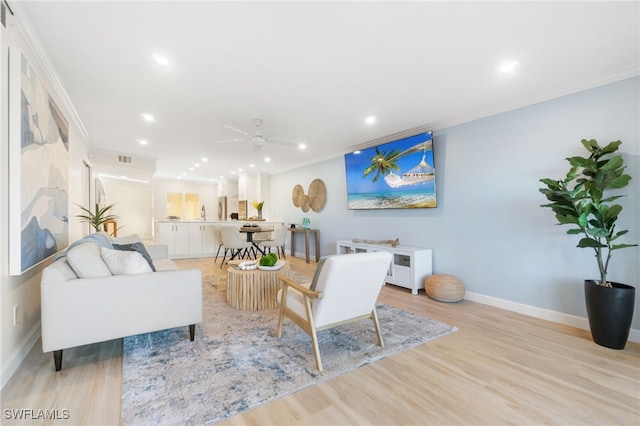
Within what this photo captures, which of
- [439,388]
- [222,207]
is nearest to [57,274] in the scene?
[439,388]

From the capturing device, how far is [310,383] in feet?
5.86

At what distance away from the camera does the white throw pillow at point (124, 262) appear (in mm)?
2127

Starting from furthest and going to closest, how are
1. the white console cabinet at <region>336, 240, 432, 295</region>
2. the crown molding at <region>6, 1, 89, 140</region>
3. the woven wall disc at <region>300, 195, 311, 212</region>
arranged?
1. the woven wall disc at <region>300, 195, 311, 212</region>
2. the white console cabinet at <region>336, 240, 432, 295</region>
3. the crown molding at <region>6, 1, 89, 140</region>

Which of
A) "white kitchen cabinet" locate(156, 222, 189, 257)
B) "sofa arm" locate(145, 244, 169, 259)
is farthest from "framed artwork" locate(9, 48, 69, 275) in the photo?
"white kitchen cabinet" locate(156, 222, 189, 257)

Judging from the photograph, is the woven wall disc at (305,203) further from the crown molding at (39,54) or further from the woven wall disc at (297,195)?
the crown molding at (39,54)

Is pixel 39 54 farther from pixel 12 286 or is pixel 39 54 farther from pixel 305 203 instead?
pixel 305 203

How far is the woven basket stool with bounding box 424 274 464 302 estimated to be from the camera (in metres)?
3.49

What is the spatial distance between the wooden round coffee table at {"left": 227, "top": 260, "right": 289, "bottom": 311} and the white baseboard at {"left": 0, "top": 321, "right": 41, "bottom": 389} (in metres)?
1.68

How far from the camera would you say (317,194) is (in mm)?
6418

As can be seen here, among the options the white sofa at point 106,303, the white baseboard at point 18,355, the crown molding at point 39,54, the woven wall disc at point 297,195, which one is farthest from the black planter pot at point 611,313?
the woven wall disc at point 297,195

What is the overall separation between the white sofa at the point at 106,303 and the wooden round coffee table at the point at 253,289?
2.80 feet

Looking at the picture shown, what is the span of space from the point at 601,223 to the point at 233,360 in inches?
130

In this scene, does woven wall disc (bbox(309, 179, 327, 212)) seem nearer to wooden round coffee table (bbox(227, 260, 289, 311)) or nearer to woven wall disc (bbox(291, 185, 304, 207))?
woven wall disc (bbox(291, 185, 304, 207))

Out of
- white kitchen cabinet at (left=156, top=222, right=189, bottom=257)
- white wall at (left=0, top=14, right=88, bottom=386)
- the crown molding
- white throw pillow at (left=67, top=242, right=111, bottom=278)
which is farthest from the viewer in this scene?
white kitchen cabinet at (left=156, top=222, right=189, bottom=257)
